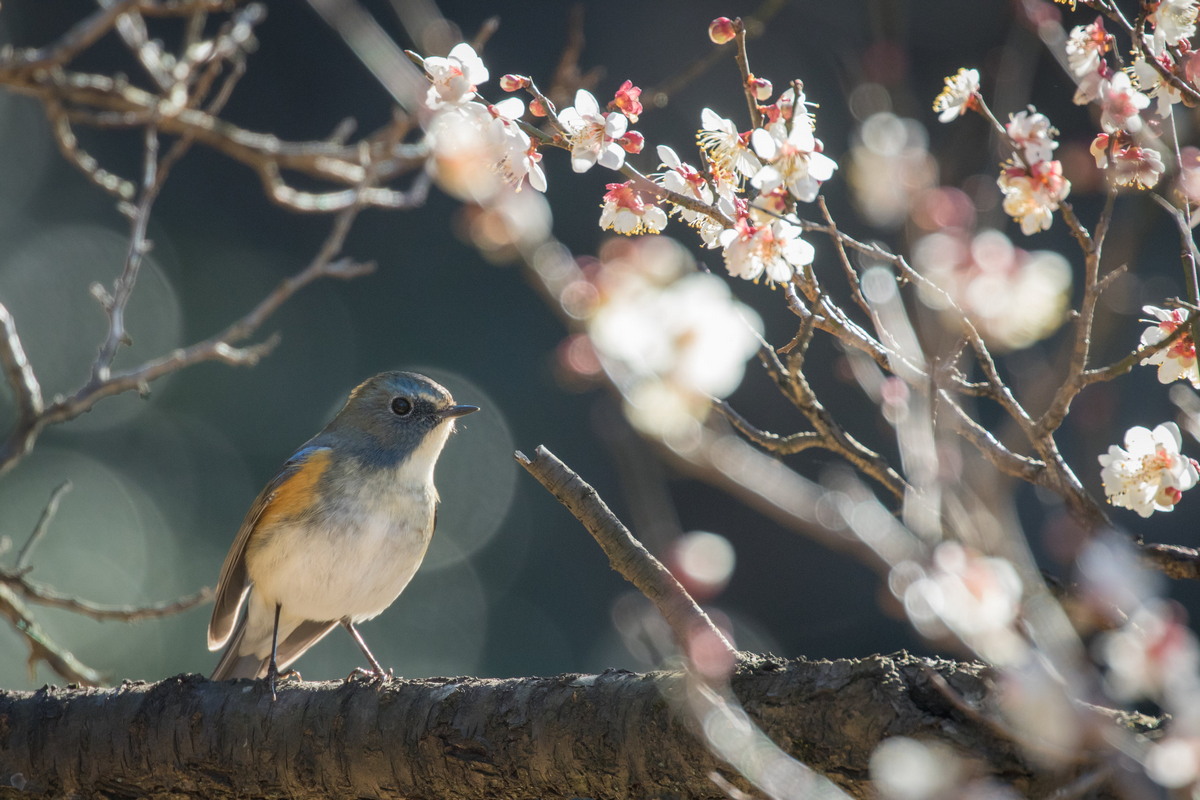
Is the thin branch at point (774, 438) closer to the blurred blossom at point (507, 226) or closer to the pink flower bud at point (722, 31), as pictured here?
the blurred blossom at point (507, 226)

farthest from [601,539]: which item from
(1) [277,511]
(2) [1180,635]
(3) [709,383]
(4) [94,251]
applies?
(4) [94,251]

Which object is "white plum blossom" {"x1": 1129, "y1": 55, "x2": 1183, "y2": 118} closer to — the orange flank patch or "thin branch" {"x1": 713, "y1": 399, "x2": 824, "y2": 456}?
"thin branch" {"x1": 713, "y1": 399, "x2": 824, "y2": 456}

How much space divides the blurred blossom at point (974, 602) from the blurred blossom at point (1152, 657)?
0.39 ft

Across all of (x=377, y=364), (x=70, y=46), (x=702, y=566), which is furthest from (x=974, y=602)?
(x=377, y=364)

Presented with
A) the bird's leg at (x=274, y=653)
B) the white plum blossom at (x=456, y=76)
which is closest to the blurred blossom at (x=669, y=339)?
the white plum blossom at (x=456, y=76)

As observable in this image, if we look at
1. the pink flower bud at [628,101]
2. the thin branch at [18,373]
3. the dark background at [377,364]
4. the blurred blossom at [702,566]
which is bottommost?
the blurred blossom at [702,566]

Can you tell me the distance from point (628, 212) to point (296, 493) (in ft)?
6.28

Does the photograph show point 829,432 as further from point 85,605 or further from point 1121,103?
point 85,605

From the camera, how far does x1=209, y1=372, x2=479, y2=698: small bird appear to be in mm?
3156

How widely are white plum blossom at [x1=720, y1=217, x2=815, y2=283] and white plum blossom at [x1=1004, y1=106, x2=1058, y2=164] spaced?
33 cm

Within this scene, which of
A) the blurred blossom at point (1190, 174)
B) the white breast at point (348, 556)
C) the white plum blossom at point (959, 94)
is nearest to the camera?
the blurred blossom at point (1190, 174)

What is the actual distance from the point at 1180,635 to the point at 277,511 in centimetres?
262

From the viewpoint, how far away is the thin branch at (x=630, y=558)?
61.9 inches

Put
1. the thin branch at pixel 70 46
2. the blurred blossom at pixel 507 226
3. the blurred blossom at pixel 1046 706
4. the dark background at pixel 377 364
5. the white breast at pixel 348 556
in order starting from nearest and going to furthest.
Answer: the blurred blossom at pixel 1046 706, the blurred blossom at pixel 507 226, the thin branch at pixel 70 46, the white breast at pixel 348 556, the dark background at pixel 377 364
